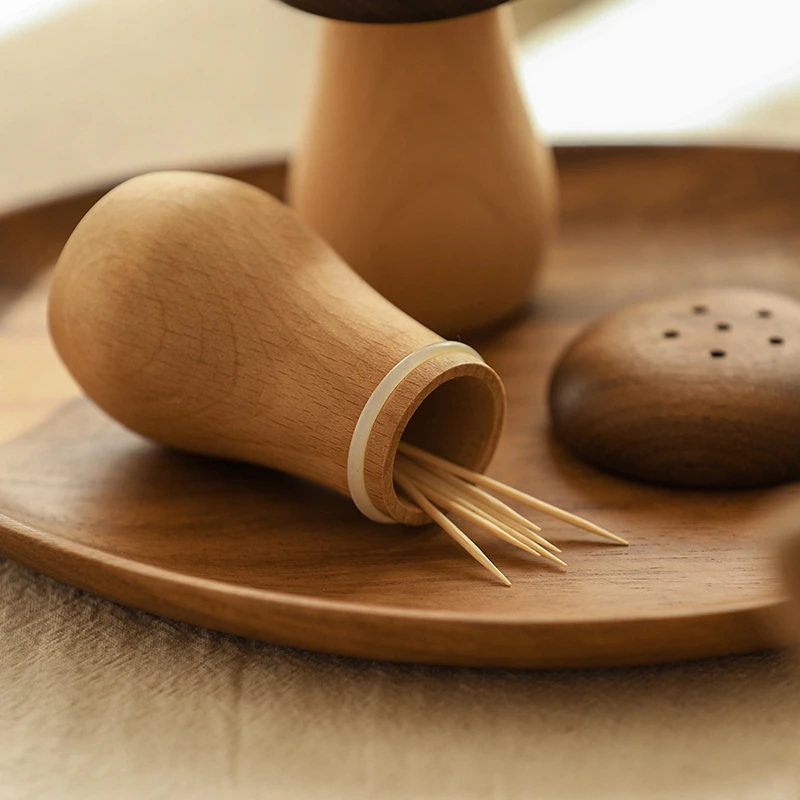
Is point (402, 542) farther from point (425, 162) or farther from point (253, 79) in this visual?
point (253, 79)

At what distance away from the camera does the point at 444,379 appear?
1.30 feet

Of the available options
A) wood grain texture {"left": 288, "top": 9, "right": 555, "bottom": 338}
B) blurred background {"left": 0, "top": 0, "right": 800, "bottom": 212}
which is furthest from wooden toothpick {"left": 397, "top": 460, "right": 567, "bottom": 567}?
blurred background {"left": 0, "top": 0, "right": 800, "bottom": 212}

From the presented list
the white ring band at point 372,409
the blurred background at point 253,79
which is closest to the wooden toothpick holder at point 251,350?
the white ring band at point 372,409

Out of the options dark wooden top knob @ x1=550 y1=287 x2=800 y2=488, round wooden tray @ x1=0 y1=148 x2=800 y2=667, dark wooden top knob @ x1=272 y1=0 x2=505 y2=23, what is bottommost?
round wooden tray @ x1=0 y1=148 x2=800 y2=667

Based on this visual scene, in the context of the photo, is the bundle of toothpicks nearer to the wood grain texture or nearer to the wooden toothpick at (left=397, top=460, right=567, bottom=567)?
the wooden toothpick at (left=397, top=460, right=567, bottom=567)

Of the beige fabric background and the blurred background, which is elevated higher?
the blurred background

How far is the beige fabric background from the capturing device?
1.09ft

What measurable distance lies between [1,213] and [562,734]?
0.44m

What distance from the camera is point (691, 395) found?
43 cm

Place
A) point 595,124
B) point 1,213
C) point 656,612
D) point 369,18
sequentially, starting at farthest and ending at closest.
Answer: point 595,124 → point 1,213 → point 369,18 → point 656,612

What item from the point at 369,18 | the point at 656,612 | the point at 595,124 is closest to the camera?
the point at 656,612

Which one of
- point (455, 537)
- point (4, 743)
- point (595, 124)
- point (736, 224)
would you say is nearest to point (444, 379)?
point (455, 537)

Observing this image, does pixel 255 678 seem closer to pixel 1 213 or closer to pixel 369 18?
pixel 369 18

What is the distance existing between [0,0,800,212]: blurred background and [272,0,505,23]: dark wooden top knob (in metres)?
0.28
